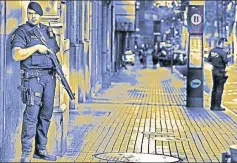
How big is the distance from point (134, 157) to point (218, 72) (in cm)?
939

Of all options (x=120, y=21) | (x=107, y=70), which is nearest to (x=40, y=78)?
(x=107, y=70)

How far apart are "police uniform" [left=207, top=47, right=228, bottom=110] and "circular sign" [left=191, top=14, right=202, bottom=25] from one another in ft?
4.48

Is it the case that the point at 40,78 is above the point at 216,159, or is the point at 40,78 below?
above

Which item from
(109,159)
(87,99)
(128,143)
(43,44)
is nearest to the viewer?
(43,44)

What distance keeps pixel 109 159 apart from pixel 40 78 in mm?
1856

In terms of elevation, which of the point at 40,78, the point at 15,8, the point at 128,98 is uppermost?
the point at 15,8

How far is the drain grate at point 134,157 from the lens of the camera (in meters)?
11.0

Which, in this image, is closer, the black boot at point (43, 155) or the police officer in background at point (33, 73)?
the police officer in background at point (33, 73)

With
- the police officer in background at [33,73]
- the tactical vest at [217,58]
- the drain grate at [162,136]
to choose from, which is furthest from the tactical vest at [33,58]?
the tactical vest at [217,58]

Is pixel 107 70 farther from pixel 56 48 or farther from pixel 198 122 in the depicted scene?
pixel 56 48

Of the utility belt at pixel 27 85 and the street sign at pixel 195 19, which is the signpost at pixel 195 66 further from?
the utility belt at pixel 27 85

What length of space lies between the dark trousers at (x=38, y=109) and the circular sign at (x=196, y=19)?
444 inches

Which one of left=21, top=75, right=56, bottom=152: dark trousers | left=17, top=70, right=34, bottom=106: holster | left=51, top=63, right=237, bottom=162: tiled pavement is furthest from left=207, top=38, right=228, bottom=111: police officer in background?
left=17, top=70, right=34, bottom=106: holster

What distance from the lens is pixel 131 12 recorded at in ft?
149
